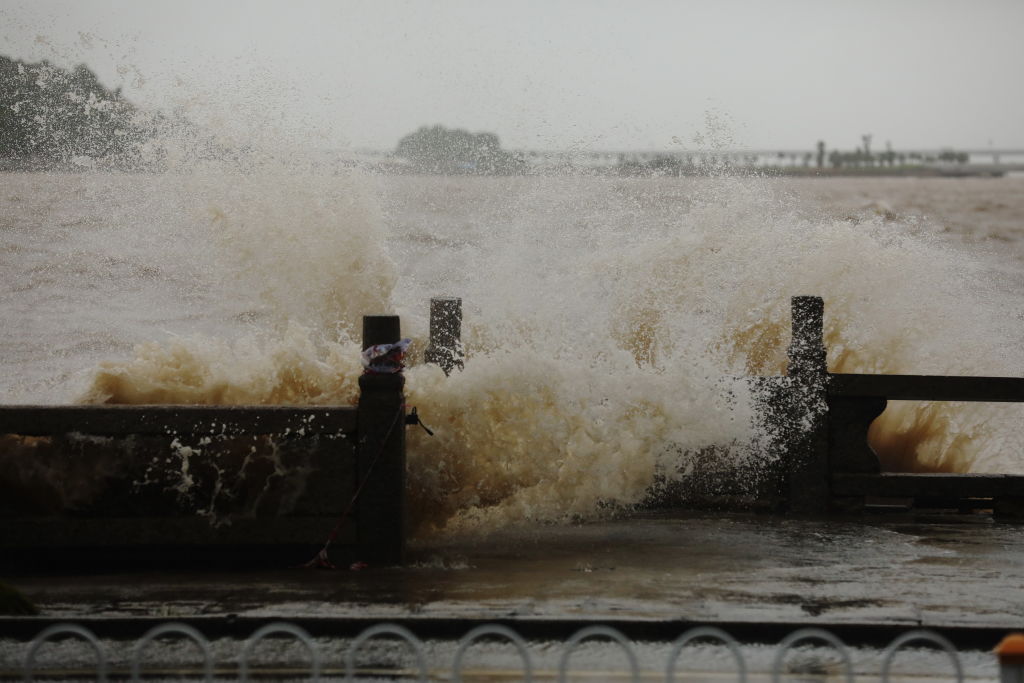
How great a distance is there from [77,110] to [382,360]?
18.0m

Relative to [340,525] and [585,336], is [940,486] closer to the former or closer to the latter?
[585,336]

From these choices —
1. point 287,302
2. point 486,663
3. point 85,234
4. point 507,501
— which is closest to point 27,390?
point 287,302

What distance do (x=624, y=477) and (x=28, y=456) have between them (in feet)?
16.2

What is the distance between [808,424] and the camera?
11.2 metres

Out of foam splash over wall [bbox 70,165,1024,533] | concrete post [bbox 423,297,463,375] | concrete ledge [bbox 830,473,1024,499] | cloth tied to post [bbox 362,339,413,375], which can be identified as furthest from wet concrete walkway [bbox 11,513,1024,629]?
concrete post [bbox 423,297,463,375]

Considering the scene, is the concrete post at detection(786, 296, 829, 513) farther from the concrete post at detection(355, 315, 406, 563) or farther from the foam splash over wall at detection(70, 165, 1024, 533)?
the concrete post at detection(355, 315, 406, 563)

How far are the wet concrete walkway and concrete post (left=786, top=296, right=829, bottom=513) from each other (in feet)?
2.21

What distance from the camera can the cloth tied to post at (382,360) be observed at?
9.09m

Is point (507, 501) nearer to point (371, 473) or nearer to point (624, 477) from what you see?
point (624, 477)

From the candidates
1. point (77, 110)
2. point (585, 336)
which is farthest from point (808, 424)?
point (77, 110)

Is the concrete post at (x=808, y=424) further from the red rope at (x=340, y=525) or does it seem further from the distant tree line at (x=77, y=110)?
the distant tree line at (x=77, y=110)

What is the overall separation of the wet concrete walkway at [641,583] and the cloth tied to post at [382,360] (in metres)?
1.32

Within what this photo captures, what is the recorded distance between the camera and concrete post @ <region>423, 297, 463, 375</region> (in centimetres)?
1159

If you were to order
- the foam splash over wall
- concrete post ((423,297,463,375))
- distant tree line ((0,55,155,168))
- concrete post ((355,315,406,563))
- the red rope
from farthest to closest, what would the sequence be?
1. distant tree line ((0,55,155,168))
2. concrete post ((423,297,463,375))
3. the foam splash over wall
4. concrete post ((355,315,406,563))
5. the red rope
